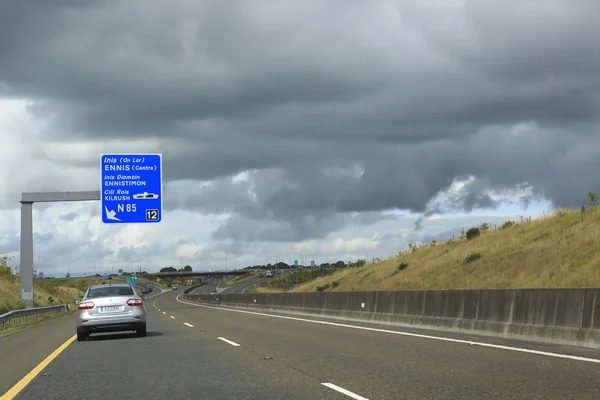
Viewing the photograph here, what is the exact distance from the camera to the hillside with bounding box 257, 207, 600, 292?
35594 mm

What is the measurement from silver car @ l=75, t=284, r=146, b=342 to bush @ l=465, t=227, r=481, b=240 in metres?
40.8

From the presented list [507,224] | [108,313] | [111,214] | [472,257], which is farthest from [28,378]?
[507,224]

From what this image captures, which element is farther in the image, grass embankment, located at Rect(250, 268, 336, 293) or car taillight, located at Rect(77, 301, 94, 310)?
grass embankment, located at Rect(250, 268, 336, 293)

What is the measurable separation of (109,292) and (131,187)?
44.4 ft

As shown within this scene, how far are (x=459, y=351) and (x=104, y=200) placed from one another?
22.8 meters

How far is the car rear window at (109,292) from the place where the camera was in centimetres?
1950

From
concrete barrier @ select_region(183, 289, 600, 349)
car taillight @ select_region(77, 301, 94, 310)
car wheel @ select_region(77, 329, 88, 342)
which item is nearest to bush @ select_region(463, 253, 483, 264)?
concrete barrier @ select_region(183, 289, 600, 349)

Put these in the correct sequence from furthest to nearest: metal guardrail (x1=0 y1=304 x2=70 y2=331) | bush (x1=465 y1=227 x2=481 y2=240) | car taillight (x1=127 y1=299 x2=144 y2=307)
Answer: bush (x1=465 y1=227 x2=481 y2=240), metal guardrail (x1=0 y1=304 x2=70 y2=331), car taillight (x1=127 y1=299 x2=144 y2=307)

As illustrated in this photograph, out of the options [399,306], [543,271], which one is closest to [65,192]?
[399,306]

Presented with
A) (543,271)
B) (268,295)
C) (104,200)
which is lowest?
(268,295)

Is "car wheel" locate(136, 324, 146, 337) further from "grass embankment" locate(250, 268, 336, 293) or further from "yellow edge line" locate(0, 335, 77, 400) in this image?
"grass embankment" locate(250, 268, 336, 293)

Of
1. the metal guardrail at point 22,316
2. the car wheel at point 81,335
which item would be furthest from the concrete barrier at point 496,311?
the metal guardrail at point 22,316

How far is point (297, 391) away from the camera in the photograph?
29.9 feet

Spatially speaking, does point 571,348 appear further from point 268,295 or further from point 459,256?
point 459,256
